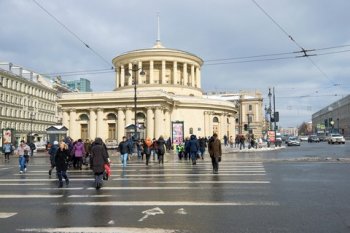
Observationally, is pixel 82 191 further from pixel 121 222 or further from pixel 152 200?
pixel 121 222

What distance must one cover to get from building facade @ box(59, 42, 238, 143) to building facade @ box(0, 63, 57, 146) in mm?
16865

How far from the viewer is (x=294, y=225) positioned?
7.23 m

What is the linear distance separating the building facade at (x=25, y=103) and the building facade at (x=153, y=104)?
55.3ft

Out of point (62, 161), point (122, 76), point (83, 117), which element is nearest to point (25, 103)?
point (122, 76)

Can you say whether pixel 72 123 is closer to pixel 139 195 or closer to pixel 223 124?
pixel 223 124

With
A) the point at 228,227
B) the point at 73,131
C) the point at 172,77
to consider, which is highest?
the point at 172,77

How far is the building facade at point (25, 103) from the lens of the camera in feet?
257

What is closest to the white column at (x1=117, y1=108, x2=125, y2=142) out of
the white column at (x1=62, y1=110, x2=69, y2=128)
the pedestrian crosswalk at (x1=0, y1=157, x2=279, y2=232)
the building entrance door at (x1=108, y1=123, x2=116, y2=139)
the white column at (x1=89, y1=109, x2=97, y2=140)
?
the building entrance door at (x1=108, y1=123, x2=116, y2=139)

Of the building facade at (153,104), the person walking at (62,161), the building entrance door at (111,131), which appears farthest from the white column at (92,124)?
the person walking at (62,161)

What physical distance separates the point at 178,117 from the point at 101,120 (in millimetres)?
12929

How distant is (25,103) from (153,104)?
40356 millimetres

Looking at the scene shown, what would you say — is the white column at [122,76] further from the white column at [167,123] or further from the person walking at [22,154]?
the person walking at [22,154]

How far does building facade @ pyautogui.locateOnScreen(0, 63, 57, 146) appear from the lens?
78.3 metres

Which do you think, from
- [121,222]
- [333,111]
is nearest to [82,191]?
[121,222]
